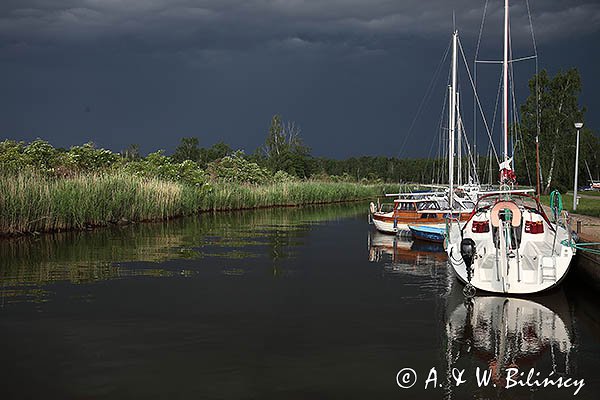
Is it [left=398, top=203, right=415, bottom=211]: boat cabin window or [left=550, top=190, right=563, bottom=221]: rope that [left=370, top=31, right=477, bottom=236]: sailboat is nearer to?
[left=398, top=203, right=415, bottom=211]: boat cabin window

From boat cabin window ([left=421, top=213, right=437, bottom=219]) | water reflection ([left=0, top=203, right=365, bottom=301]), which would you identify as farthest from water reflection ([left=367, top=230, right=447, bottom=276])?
water reflection ([left=0, top=203, right=365, bottom=301])

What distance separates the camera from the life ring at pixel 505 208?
45.8ft

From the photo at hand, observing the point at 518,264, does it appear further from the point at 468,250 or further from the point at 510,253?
the point at 468,250

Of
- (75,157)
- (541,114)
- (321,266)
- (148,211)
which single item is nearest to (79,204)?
(148,211)

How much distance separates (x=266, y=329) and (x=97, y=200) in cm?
1878

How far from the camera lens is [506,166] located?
16703 millimetres

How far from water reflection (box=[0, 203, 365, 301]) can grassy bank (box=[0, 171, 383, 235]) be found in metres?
0.82

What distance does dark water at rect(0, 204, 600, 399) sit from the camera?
8.06 m

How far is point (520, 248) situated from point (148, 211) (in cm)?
2154

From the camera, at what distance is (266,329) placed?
422 inches

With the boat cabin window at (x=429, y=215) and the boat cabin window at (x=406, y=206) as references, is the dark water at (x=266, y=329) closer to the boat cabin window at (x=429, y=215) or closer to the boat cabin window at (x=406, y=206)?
the boat cabin window at (x=429, y=215)

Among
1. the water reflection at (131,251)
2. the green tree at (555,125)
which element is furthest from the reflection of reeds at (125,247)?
the green tree at (555,125)

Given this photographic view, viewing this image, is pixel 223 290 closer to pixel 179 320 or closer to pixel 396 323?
pixel 179 320

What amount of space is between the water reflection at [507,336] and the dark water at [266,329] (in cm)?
4
